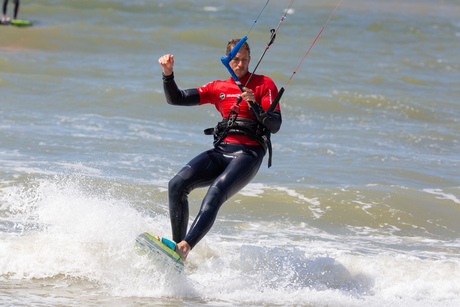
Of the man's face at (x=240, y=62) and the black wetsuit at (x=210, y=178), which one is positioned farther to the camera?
the man's face at (x=240, y=62)

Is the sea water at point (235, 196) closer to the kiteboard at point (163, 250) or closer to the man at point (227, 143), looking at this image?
the kiteboard at point (163, 250)

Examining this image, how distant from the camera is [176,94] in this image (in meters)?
5.89

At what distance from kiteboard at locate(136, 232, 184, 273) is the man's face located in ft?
5.46

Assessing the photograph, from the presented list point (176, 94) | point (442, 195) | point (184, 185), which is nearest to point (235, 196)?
point (442, 195)

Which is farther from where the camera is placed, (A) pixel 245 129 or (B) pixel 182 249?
(A) pixel 245 129

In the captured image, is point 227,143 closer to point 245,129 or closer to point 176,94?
point 245,129

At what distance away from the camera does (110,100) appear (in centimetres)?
1530

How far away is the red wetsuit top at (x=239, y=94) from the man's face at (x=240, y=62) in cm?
9

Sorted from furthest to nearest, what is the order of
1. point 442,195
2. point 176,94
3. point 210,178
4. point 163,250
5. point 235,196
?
point 442,195, point 235,196, point 176,94, point 210,178, point 163,250

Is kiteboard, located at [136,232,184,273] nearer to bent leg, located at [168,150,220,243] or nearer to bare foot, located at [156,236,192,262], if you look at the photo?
bare foot, located at [156,236,192,262]

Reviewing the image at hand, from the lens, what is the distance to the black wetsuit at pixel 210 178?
5.44m

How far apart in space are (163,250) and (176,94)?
1489 mm

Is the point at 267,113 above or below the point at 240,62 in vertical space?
below

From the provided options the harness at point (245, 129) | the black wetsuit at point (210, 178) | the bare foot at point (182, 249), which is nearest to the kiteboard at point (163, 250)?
the bare foot at point (182, 249)
